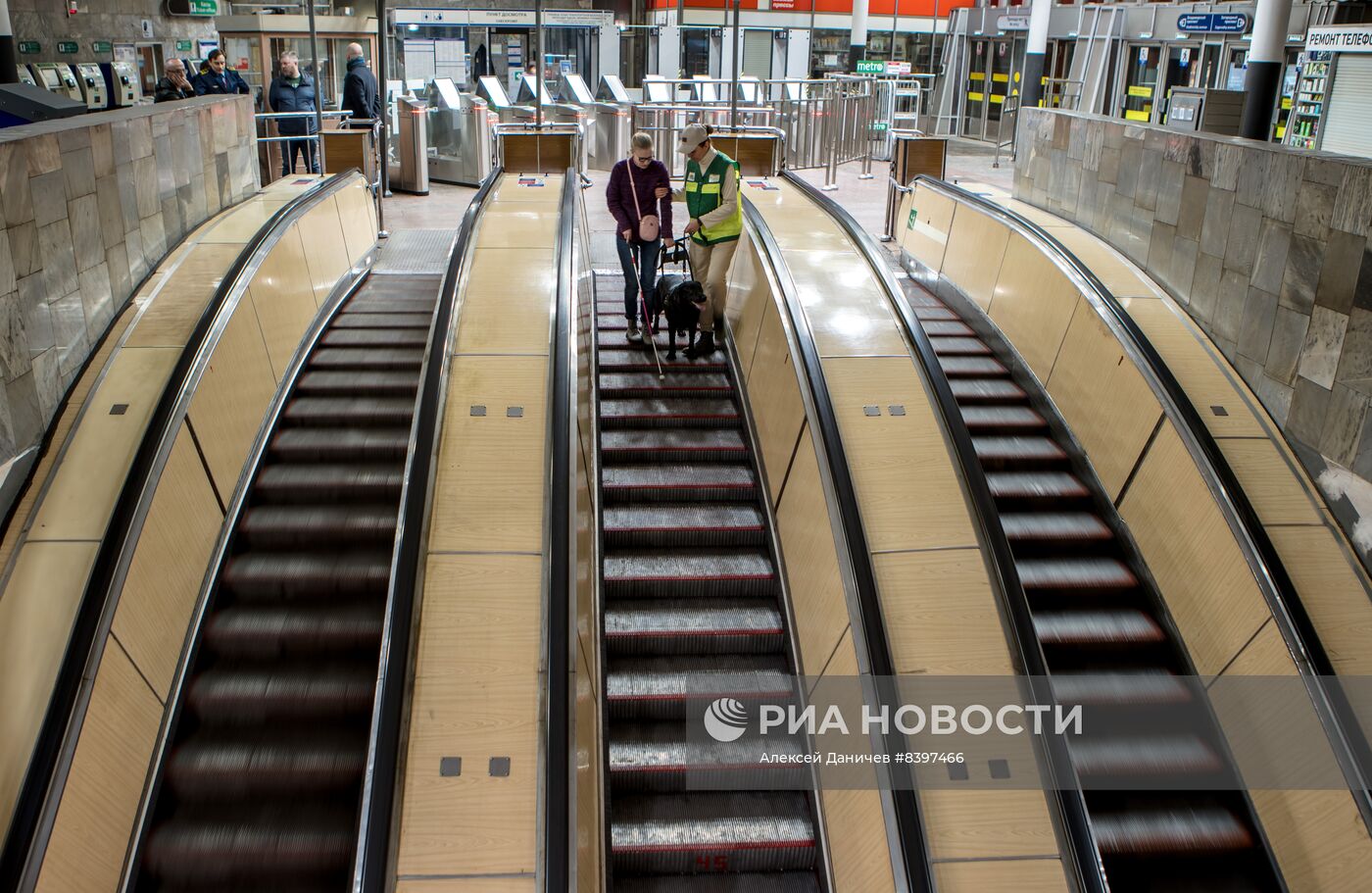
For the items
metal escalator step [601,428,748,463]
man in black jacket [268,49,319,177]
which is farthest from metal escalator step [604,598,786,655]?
man in black jacket [268,49,319,177]

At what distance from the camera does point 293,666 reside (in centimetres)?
514

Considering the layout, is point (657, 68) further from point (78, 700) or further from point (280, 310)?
point (78, 700)

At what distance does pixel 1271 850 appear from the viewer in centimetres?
442

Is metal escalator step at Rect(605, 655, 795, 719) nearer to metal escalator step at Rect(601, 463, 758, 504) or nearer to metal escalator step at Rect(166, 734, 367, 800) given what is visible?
metal escalator step at Rect(601, 463, 758, 504)

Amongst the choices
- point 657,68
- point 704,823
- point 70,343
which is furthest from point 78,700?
point 657,68

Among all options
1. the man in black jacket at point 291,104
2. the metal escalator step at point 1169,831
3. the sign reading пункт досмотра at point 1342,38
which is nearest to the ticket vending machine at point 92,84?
the man in black jacket at point 291,104

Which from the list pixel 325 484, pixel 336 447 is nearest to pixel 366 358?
pixel 336 447

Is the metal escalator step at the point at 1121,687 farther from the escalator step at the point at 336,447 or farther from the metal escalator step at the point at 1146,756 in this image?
the escalator step at the point at 336,447

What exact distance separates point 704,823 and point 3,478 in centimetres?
338

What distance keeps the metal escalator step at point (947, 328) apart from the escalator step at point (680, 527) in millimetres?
2550

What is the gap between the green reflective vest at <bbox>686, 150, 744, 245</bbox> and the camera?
23.4ft

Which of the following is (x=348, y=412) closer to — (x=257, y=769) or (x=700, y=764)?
(x=257, y=769)

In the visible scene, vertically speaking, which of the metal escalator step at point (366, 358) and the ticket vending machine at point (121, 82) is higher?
the ticket vending machine at point (121, 82)

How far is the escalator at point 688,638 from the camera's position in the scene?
15.7ft
